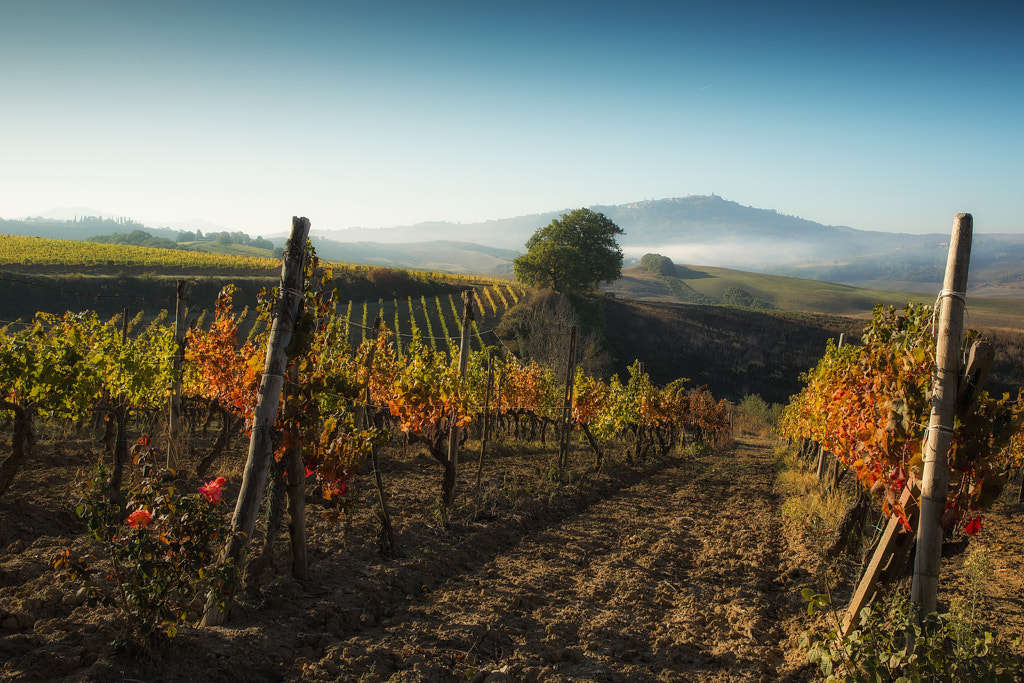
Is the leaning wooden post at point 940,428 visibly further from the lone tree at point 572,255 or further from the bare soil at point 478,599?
Answer: the lone tree at point 572,255

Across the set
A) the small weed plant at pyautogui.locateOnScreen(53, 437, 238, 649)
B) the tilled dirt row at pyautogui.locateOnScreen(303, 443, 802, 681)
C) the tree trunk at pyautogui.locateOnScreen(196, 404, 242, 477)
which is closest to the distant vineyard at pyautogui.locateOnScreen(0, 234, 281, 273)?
the tree trunk at pyautogui.locateOnScreen(196, 404, 242, 477)

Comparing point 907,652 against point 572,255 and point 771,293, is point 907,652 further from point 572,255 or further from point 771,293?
point 771,293

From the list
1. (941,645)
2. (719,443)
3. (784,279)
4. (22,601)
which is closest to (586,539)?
(941,645)

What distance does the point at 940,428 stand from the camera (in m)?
3.74

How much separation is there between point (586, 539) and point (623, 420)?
25.3 ft

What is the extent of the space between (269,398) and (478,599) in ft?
9.85

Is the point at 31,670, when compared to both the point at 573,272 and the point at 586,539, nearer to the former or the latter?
the point at 586,539

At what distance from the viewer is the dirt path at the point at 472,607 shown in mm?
4122

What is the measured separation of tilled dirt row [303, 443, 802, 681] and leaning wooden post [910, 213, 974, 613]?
149 cm

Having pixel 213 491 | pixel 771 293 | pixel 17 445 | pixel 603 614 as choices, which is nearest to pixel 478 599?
pixel 603 614

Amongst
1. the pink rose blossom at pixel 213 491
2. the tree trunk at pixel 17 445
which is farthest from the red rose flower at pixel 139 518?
the tree trunk at pixel 17 445

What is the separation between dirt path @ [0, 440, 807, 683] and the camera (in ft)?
13.5

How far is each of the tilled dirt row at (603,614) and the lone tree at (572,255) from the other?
4096 centimetres

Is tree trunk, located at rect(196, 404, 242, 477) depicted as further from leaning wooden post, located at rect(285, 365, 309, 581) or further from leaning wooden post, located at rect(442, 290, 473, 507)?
leaning wooden post, located at rect(285, 365, 309, 581)
